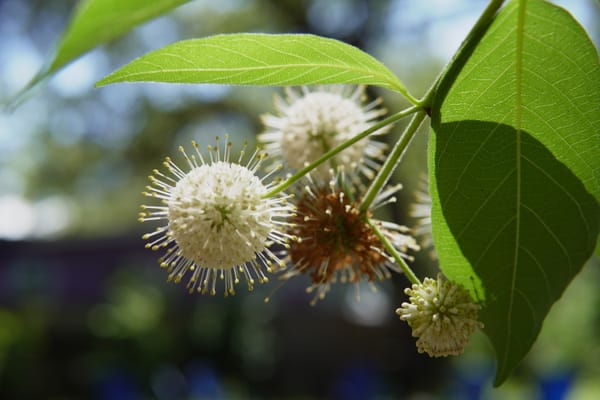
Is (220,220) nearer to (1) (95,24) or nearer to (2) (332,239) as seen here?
(2) (332,239)

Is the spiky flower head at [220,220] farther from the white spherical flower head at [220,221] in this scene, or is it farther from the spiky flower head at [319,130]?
the spiky flower head at [319,130]

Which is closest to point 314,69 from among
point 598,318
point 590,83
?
point 590,83

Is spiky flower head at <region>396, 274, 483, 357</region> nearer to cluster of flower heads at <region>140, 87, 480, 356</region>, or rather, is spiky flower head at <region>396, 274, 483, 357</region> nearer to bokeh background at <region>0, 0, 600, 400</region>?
cluster of flower heads at <region>140, 87, 480, 356</region>

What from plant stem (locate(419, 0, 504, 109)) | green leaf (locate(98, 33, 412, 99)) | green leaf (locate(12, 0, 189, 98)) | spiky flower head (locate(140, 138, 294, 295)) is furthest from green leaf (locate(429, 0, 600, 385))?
green leaf (locate(12, 0, 189, 98))

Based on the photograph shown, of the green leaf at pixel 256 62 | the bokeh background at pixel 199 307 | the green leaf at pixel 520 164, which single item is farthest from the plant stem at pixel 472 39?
the bokeh background at pixel 199 307

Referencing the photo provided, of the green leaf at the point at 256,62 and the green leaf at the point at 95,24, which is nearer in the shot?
the green leaf at the point at 95,24
